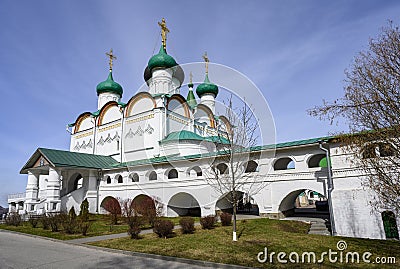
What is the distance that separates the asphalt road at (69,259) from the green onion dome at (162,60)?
20942mm

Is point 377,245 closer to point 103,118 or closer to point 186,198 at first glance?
point 186,198

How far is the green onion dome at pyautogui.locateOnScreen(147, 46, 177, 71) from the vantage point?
26531mm

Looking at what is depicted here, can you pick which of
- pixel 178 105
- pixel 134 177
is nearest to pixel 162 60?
pixel 178 105

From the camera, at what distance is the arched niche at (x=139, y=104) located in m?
24.1

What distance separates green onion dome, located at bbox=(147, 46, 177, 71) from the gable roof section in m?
10.5

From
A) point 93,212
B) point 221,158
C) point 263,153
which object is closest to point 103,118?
point 93,212

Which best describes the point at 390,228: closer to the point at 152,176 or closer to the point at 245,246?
the point at 245,246

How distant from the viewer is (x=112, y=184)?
2116 cm

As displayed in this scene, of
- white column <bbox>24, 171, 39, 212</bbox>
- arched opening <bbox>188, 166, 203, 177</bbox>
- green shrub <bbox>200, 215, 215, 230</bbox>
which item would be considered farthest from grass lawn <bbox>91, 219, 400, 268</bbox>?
white column <bbox>24, 171, 39, 212</bbox>

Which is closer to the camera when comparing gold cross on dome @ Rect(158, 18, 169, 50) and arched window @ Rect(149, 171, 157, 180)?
arched window @ Rect(149, 171, 157, 180)

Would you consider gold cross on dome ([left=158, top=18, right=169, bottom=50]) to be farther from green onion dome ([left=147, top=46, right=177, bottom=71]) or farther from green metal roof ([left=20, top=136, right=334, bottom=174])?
green metal roof ([left=20, top=136, right=334, bottom=174])

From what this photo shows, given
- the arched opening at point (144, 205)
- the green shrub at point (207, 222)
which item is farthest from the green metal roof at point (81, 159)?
the green shrub at point (207, 222)

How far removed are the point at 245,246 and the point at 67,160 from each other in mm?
16869

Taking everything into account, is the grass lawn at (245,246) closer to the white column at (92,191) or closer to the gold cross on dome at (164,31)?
the white column at (92,191)
